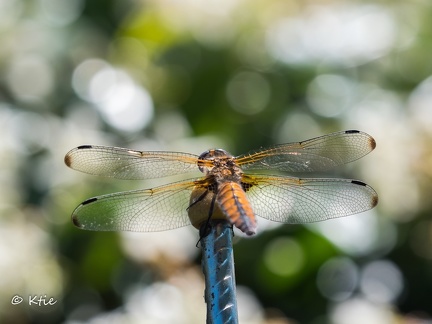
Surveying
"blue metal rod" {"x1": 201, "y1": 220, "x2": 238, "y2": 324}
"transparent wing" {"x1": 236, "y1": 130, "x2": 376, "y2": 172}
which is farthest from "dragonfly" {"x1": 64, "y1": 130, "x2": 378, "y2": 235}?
"blue metal rod" {"x1": 201, "y1": 220, "x2": 238, "y2": 324}

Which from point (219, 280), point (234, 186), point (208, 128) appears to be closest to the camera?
point (219, 280)

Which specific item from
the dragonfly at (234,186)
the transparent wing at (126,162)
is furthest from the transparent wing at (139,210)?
the transparent wing at (126,162)

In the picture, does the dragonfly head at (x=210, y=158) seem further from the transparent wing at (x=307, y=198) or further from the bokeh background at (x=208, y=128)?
the bokeh background at (x=208, y=128)

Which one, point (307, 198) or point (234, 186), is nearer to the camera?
point (234, 186)

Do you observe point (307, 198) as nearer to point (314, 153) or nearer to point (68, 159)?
point (314, 153)

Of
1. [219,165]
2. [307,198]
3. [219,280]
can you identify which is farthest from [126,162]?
[219,280]

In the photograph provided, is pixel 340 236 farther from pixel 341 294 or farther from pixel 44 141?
pixel 44 141
